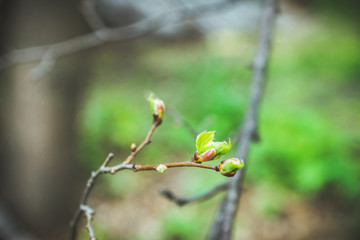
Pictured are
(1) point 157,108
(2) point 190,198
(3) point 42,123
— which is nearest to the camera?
(1) point 157,108

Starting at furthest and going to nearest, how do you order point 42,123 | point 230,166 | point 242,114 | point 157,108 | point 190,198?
point 242,114, point 42,123, point 190,198, point 157,108, point 230,166

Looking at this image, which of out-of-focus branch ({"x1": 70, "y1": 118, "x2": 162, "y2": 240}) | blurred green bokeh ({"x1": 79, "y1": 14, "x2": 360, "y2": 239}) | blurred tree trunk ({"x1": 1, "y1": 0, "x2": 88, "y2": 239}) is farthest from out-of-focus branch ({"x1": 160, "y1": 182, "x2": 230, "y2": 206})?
blurred tree trunk ({"x1": 1, "y1": 0, "x2": 88, "y2": 239})

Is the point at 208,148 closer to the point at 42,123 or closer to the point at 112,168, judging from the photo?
the point at 112,168

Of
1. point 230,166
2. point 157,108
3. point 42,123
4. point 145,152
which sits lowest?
point 230,166

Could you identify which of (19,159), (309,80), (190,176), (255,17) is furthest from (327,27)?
(19,159)

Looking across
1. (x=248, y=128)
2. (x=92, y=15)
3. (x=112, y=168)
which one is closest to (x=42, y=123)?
(x=92, y=15)
